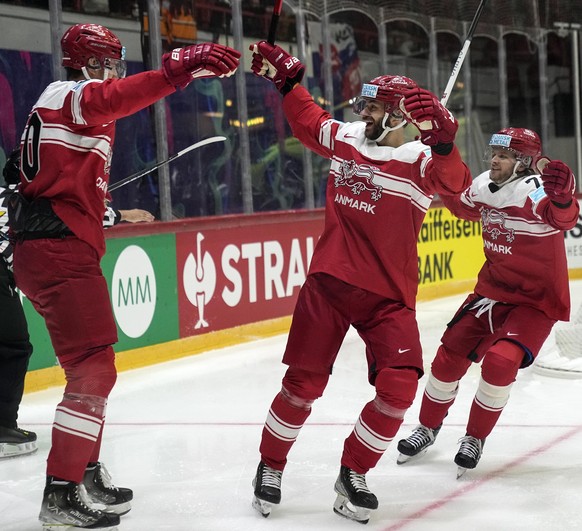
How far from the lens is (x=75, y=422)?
8.46 feet

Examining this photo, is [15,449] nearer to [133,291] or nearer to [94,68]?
[94,68]

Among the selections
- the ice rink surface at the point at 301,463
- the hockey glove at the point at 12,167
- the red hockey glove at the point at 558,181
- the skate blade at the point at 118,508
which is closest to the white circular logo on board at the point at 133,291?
the ice rink surface at the point at 301,463

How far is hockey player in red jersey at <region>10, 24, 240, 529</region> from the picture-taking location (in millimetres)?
2574

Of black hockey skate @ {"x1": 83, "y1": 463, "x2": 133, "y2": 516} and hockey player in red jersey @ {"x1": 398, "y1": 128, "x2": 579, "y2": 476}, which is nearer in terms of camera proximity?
black hockey skate @ {"x1": 83, "y1": 463, "x2": 133, "y2": 516}

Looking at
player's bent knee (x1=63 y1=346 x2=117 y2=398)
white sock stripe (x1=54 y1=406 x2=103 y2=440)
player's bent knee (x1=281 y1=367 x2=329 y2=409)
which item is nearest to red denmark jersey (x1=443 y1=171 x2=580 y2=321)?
player's bent knee (x1=281 y1=367 x2=329 y2=409)

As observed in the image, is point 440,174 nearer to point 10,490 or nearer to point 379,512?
point 379,512

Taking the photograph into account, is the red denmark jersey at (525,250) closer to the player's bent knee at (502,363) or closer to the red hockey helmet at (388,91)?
the player's bent knee at (502,363)

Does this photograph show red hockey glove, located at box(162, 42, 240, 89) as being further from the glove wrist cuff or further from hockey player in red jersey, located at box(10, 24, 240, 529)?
the glove wrist cuff

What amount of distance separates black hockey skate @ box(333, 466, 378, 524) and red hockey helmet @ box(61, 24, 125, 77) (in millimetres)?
1399

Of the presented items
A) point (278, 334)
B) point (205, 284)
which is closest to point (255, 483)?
point (205, 284)

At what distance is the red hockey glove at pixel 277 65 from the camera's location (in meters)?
2.97

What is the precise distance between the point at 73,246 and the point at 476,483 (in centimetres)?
151

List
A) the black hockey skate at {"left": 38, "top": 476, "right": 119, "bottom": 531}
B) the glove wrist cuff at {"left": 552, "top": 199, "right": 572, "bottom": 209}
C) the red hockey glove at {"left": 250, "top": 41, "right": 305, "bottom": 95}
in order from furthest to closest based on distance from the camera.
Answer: the glove wrist cuff at {"left": 552, "top": 199, "right": 572, "bottom": 209} < the red hockey glove at {"left": 250, "top": 41, "right": 305, "bottom": 95} < the black hockey skate at {"left": 38, "top": 476, "right": 119, "bottom": 531}

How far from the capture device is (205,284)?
579 cm
